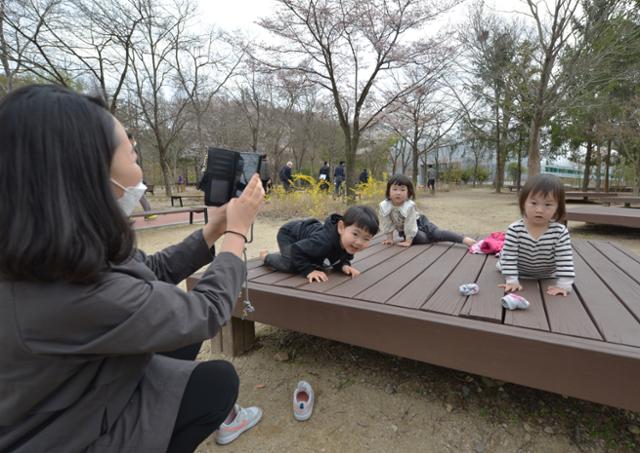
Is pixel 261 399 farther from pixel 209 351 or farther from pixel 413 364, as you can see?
pixel 413 364

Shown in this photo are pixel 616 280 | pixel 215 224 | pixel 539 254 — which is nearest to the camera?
pixel 215 224

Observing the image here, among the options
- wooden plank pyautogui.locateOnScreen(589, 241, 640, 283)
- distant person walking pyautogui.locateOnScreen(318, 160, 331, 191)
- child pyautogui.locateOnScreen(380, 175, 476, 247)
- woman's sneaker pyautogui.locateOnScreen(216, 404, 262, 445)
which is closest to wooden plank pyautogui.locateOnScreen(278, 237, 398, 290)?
child pyautogui.locateOnScreen(380, 175, 476, 247)

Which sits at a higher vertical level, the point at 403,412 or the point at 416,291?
the point at 416,291

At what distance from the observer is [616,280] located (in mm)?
1951

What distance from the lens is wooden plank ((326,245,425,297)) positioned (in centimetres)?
177

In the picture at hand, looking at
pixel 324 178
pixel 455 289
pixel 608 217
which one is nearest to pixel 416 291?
pixel 455 289

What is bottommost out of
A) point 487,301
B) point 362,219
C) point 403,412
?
point 403,412

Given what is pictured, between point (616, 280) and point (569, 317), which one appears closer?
point (569, 317)

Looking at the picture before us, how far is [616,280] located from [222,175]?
228 centimetres

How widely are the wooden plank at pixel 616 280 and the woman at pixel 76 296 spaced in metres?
1.84

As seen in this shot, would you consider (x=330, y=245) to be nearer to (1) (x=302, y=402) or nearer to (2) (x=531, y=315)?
(1) (x=302, y=402)

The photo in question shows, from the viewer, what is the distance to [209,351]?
2.19 meters

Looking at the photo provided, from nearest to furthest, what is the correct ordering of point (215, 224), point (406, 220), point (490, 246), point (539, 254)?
1. point (215, 224)
2. point (539, 254)
3. point (490, 246)
4. point (406, 220)

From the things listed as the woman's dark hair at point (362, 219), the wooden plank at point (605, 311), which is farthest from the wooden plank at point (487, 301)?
the woman's dark hair at point (362, 219)
